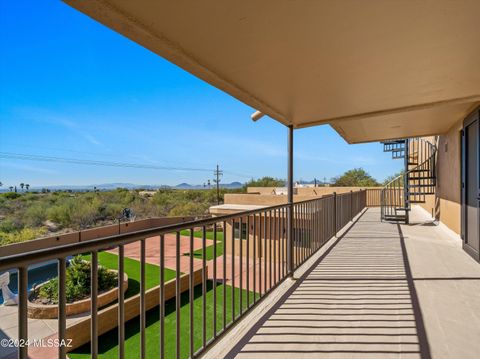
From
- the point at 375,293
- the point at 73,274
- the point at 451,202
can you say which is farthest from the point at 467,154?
the point at 73,274

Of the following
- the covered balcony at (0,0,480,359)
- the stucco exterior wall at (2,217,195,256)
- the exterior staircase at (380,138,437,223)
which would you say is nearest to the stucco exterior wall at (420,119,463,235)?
the exterior staircase at (380,138,437,223)

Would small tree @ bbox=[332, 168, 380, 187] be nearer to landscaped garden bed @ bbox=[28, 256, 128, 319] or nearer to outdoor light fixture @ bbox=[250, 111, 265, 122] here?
landscaped garden bed @ bbox=[28, 256, 128, 319]

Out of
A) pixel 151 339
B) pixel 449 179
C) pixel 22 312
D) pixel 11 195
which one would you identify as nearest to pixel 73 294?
pixel 151 339

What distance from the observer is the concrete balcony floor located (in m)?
1.78

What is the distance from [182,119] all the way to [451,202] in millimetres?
44852

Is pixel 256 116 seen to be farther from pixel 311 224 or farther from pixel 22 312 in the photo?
pixel 22 312

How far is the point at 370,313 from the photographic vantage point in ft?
7.41

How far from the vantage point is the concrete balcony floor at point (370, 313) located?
5.85 feet

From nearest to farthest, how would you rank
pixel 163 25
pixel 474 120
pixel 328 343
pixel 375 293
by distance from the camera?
pixel 163 25
pixel 328 343
pixel 375 293
pixel 474 120

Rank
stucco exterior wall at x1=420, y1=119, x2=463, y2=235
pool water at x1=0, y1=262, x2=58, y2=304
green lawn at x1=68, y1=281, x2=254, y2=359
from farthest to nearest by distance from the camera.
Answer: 1. stucco exterior wall at x1=420, y1=119, x2=463, y2=235
2. green lawn at x1=68, y1=281, x2=254, y2=359
3. pool water at x1=0, y1=262, x2=58, y2=304

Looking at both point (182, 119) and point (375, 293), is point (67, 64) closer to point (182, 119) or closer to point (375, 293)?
point (182, 119)

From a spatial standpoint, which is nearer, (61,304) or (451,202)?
(61,304)

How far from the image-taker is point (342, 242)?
4934 millimetres

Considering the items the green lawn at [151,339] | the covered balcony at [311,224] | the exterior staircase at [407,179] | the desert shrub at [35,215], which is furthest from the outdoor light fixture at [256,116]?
the desert shrub at [35,215]
